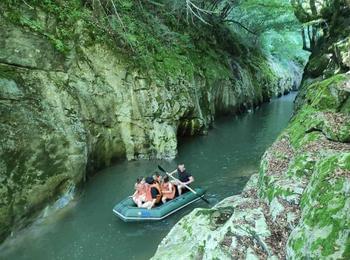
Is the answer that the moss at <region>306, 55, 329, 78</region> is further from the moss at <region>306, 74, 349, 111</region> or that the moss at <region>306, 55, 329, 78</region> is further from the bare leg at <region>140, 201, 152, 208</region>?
the bare leg at <region>140, 201, 152, 208</region>

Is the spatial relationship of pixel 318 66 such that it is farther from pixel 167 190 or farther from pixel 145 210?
pixel 145 210

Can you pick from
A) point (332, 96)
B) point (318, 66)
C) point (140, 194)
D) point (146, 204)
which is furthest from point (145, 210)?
point (318, 66)

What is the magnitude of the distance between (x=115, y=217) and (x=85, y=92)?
4788 millimetres

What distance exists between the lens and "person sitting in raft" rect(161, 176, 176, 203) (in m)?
10.8

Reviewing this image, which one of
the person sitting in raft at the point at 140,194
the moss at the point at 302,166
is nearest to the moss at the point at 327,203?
the moss at the point at 302,166

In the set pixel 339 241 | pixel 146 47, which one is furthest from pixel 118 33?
pixel 339 241

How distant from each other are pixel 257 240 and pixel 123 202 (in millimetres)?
5545

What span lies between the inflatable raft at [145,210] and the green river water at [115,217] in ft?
0.52

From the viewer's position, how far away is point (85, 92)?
1281 cm

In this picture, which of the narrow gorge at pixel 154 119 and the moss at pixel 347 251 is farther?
the narrow gorge at pixel 154 119

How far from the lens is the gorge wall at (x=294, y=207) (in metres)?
4.38

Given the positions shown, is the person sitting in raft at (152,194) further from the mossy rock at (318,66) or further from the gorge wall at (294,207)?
the mossy rock at (318,66)

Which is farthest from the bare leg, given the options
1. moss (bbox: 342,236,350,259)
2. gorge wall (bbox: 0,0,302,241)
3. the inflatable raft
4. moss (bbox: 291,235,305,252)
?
moss (bbox: 342,236,350,259)

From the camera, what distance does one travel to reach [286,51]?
124 feet
